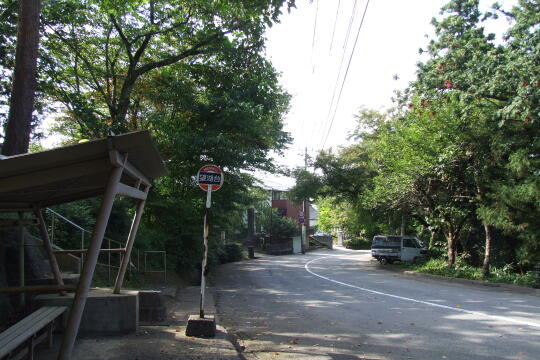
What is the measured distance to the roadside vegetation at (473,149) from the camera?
1332 cm

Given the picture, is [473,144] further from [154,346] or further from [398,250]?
[154,346]

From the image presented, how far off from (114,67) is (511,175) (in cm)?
1601

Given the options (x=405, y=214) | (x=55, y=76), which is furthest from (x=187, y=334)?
(x=405, y=214)

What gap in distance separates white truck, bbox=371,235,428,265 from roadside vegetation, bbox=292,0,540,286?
4.35ft

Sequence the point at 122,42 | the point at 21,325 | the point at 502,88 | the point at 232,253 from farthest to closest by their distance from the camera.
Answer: the point at 232,253 < the point at 122,42 < the point at 502,88 < the point at 21,325

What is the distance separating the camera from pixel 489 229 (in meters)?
18.1

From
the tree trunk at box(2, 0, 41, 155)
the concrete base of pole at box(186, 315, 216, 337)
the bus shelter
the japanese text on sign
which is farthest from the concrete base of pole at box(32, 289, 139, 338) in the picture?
the tree trunk at box(2, 0, 41, 155)

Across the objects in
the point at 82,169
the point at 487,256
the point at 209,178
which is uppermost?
the point at 209,178

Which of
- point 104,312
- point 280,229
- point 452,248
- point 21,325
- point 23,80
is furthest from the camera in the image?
point 280,229

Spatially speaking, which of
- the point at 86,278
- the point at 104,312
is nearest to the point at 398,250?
the point at 104,312

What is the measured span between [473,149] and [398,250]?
10724mm

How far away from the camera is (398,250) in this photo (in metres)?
26.8

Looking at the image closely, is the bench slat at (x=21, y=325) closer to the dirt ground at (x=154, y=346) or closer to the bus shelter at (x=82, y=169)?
the dirt ground at (x=154, y=346)

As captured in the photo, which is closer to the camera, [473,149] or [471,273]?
[473,149]
